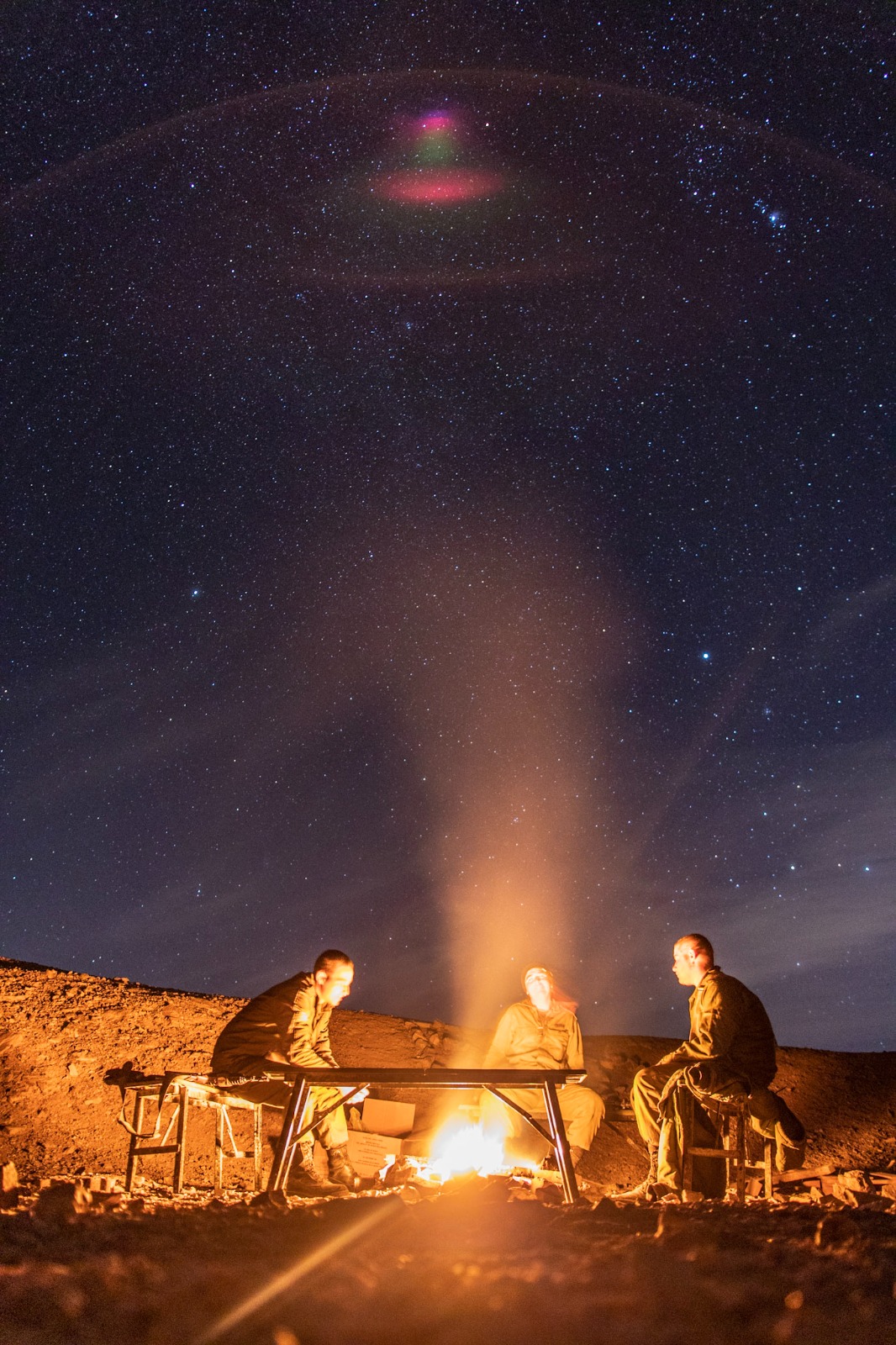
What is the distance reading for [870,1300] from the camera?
2240 mm

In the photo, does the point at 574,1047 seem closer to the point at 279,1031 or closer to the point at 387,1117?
the point at 387,1117

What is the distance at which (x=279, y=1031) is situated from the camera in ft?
21.3

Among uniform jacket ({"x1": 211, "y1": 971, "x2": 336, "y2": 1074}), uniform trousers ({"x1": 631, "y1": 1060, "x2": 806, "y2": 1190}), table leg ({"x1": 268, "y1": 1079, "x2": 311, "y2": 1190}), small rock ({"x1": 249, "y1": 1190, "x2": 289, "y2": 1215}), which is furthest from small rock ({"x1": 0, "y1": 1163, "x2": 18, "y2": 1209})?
uniform trousers ({"x1": 631, "y1": 1060, "x2": 806, "y2": 1190})

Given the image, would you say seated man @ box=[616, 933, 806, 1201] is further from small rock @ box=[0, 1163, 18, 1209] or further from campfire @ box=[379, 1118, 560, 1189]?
small rock @ box=[0, 1163, 18, 1209]

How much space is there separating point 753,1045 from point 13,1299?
5017 millimetres

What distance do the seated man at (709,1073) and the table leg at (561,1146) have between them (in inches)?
38.5

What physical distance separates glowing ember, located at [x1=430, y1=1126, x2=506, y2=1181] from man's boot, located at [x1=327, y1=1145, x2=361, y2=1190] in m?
0.52

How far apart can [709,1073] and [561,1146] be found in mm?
1446

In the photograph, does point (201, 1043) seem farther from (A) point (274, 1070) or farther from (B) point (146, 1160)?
(A) point (274, 1070)

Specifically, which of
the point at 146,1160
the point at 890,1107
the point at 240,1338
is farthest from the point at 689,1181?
the point at 890,1107

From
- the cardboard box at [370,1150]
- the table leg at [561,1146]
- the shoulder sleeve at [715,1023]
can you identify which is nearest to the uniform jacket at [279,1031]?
the cardboard box at [370,1150]

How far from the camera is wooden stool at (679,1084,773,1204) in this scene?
5.59m

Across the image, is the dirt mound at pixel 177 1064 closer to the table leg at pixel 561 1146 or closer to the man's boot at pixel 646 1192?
the man's boot at pixel 646 1192

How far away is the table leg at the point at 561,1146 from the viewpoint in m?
4.69
